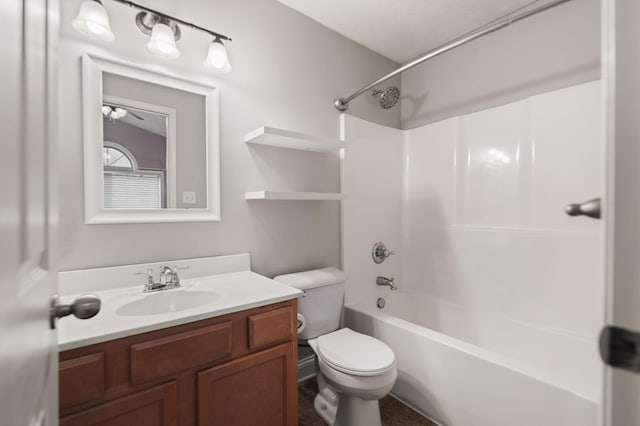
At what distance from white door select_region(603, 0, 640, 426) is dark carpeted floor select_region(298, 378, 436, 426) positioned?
153 cm

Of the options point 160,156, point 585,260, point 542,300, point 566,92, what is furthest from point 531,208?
point 160,156

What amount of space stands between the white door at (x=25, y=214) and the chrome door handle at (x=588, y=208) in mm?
737

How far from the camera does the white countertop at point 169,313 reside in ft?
2.85

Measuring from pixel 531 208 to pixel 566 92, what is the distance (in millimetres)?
714

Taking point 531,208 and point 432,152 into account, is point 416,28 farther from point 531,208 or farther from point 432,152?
point 531,208

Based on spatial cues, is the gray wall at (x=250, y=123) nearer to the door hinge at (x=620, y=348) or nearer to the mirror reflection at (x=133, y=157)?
the mirror reflection at (x=133, y=157)

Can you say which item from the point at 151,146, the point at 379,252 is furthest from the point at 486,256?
the point at 151,146

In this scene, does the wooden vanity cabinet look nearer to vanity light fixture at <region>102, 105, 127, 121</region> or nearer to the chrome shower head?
vanity light fixture at <region>102, 105, 127, 121</region>

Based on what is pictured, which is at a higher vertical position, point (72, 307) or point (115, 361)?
point (72, 307)

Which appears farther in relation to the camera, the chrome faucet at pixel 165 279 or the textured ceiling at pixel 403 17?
the textured ceiling at pixel 403 17

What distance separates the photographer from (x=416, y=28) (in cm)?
208

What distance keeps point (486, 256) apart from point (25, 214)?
232 cm

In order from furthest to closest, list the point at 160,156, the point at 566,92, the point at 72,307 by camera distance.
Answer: the point at 566,92
the point at 160,156
the point at 72,307

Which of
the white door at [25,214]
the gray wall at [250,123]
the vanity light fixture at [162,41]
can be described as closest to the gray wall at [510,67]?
the gray wall at [250,123]
